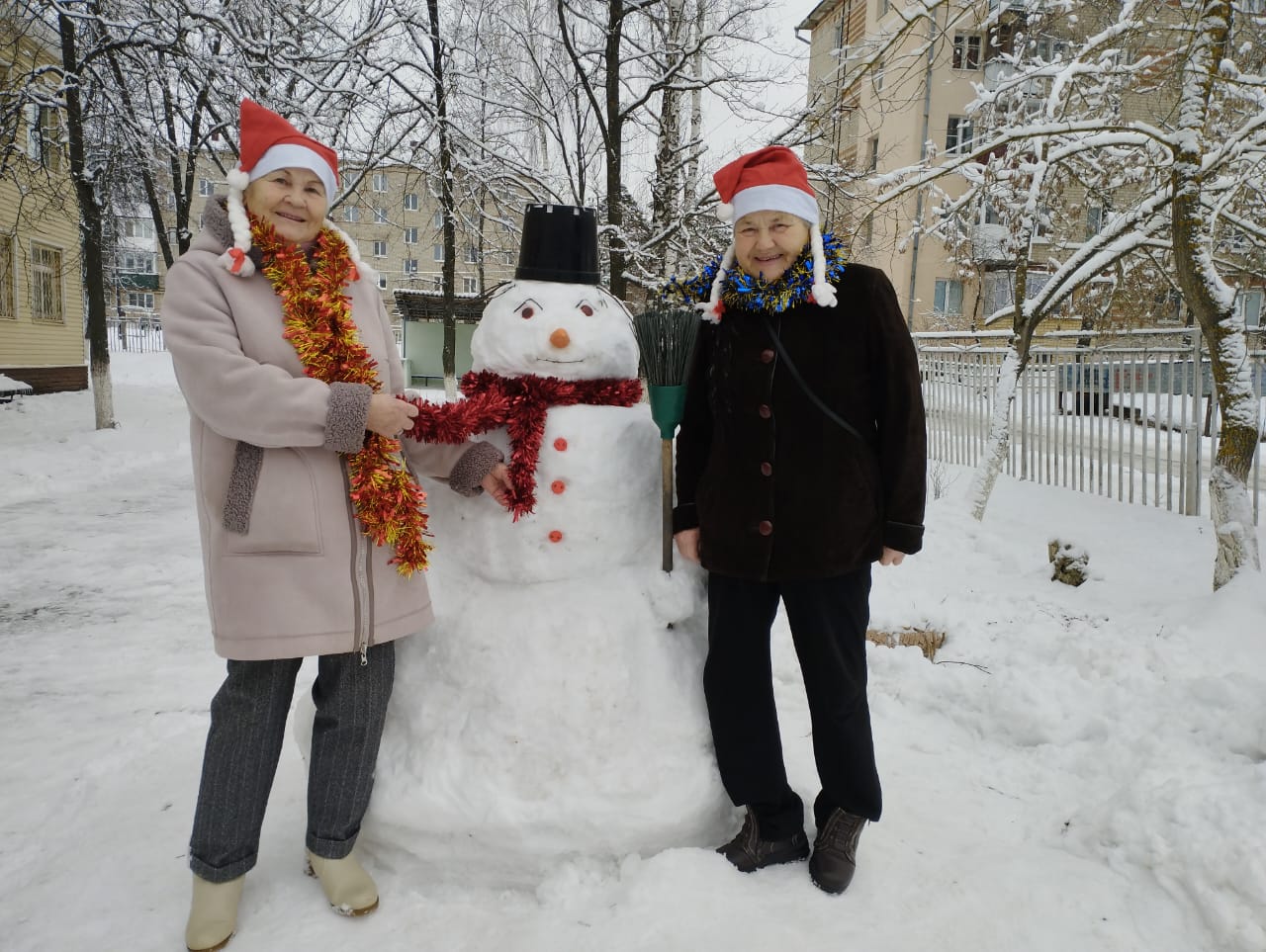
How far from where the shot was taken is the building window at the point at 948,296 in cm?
2227

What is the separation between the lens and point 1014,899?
84.2 inches

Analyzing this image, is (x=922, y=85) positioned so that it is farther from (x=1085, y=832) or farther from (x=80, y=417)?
(x=80, y=417)

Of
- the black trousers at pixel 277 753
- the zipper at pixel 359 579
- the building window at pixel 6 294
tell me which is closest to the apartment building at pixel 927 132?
the zipper at pixel 359 579

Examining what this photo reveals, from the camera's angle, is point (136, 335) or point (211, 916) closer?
point (211, 916)

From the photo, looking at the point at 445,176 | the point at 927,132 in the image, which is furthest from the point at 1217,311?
the point at 927,132

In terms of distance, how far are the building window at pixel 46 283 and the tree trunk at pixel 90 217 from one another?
17.9ft

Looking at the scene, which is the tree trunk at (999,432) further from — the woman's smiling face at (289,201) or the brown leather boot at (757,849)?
the woman's smiling face at (289,201)

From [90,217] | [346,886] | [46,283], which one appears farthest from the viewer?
[46,283]

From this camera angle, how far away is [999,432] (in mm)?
6473

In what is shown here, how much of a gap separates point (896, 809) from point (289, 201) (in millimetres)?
2420

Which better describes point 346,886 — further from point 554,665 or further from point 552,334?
point 552,334

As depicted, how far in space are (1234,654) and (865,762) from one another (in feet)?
7.19

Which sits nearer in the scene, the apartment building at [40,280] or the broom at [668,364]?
the broom at [668,364]

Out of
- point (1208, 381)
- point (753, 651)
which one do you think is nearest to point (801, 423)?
point (753, 651)
